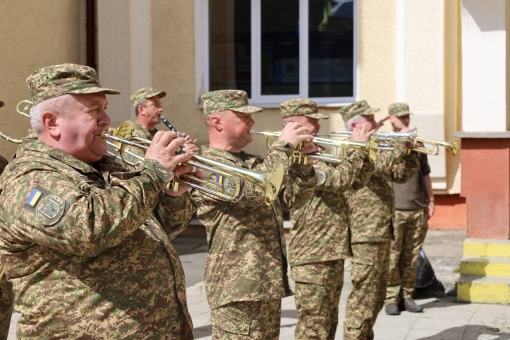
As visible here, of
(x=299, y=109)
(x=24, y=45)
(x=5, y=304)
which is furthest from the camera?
(x=24, y=45)

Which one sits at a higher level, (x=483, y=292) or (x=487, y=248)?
(x=487, y=248)

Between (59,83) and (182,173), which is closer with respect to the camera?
(59,83)

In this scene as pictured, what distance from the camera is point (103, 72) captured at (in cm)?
1238

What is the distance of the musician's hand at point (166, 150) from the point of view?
133 inches

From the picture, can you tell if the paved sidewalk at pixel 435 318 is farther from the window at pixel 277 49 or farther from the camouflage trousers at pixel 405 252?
the window at pixel 277 49

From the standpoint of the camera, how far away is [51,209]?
122 inches

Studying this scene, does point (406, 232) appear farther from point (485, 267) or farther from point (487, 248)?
point (487, 248)

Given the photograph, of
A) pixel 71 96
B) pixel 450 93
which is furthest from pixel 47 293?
pixel 450 93

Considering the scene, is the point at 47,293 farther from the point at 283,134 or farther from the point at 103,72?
the point at 103,72

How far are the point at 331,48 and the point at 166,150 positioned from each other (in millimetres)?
9578

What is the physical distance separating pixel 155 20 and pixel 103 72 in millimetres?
1156

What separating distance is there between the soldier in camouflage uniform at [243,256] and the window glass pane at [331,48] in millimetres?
7320

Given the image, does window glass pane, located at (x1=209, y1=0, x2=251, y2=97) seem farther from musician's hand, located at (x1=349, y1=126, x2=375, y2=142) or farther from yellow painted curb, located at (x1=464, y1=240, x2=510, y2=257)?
musician's hand, located at (x1=349, y1=126, x2=375, y2=142)

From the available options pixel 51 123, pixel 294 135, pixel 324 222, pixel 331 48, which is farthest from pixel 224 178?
pixel 331 48
